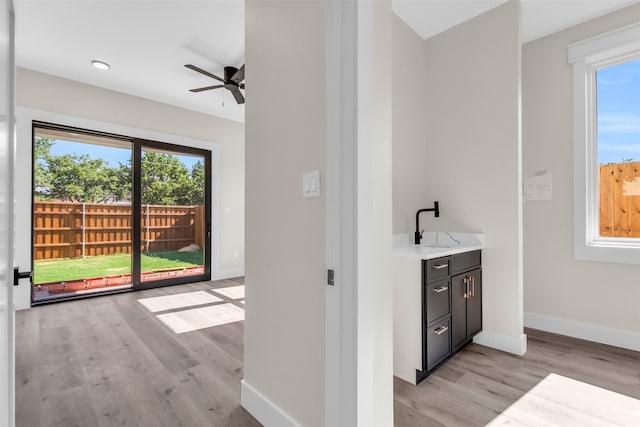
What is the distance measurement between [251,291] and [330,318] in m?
0.68

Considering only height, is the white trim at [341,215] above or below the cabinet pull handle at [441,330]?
above

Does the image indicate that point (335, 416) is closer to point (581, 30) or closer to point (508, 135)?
point (508, 135)

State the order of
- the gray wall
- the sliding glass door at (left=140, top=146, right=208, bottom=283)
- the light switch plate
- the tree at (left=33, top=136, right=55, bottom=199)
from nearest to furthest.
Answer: the light switch plate < the gray wall < the tree at (left=33, top=136, right=55, bottom=199) < the sliding glass door at (left=140, top=146, right=208, bottom=283)

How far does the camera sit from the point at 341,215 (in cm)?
113

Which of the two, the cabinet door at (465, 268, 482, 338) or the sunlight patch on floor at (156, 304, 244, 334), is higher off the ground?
the cabinet door at (465, 268, 482, 338)

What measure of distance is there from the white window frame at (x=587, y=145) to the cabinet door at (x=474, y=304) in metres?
0.99

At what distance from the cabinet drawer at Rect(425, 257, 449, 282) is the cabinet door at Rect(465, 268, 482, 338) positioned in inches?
14.0

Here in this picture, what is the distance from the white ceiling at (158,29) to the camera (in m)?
2.54

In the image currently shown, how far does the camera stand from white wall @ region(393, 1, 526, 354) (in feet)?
8.09

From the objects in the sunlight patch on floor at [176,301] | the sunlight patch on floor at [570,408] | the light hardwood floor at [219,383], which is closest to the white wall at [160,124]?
the sunlight patch on floor at [176,301]

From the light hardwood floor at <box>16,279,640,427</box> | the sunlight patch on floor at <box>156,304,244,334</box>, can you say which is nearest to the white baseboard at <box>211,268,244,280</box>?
the sunlight patch on floor at <box>156,304,244,334</box>

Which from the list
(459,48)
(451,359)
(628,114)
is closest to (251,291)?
(451,359)

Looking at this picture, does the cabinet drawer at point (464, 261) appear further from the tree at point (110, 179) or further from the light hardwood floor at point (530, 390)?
the tree at point (110, 179)

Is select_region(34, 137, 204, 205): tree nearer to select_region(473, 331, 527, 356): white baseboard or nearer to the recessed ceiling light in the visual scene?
the recessed ceiling light
